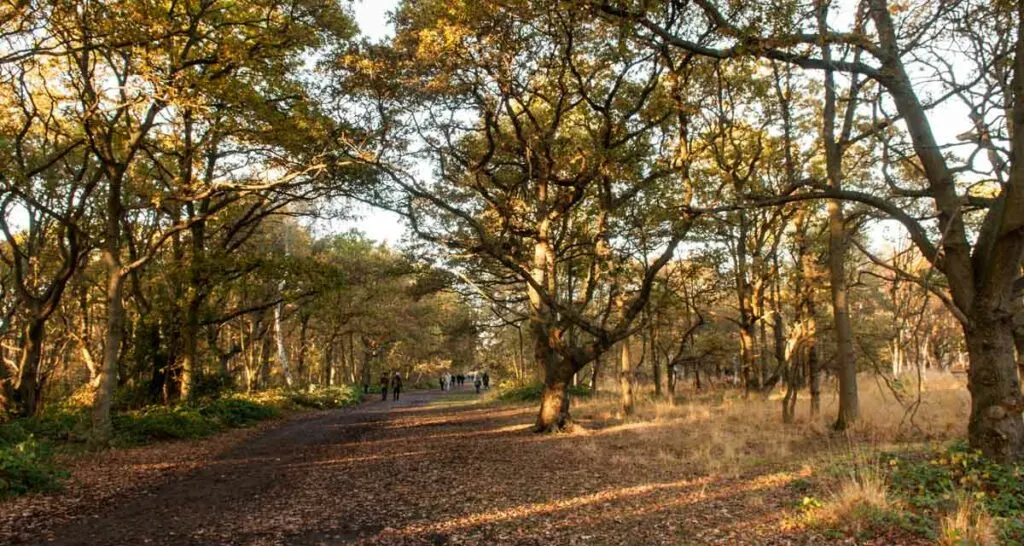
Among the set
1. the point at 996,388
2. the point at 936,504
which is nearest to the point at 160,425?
the point at 936,504

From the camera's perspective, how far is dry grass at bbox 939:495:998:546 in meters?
4.43

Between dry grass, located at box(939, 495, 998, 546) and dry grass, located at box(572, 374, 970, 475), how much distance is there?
5.60 feet

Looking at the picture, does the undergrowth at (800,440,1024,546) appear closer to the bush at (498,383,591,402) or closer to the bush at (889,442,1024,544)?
the bush at (889,442,1024,544)

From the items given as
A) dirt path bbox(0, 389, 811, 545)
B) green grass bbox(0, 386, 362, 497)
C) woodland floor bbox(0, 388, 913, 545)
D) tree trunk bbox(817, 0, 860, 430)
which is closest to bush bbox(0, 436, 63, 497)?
green grass bbox(0, 386, 362, 497)

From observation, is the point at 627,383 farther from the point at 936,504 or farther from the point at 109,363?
the point at 109,363

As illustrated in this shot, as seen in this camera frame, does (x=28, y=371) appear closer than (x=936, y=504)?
No

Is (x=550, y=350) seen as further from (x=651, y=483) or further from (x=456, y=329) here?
(x=456, y=329)

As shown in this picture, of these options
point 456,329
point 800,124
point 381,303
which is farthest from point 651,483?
point 381,303

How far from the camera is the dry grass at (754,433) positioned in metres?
9.52

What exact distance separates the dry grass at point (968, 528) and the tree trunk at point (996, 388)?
1.48 metres

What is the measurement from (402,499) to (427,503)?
450 millimetres

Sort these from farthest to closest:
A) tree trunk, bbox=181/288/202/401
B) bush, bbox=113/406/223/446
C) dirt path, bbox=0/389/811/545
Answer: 1. tree trunk, bbox=181/288/202/401
2. bush, bbox=113/406/223/446
3. dirt path, bbox=0/389/811/545

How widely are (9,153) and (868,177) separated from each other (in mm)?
22318

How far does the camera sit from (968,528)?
468cm
